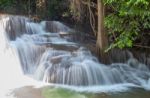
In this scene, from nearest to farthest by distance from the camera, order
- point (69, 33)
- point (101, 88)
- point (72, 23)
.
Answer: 1. point (101, 88)
2. point (69, 33)
3. point (72, 23)

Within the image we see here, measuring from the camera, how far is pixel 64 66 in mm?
Result: 8109

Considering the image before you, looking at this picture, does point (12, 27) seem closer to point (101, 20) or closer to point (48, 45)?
point (48, 45)

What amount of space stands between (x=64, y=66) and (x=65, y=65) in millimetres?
46

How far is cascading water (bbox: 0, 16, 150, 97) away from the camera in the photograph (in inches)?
315

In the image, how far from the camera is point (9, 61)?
858 cm

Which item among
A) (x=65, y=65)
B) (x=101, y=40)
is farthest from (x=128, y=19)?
(x=65, y=65)

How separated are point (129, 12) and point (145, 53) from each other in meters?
2.68

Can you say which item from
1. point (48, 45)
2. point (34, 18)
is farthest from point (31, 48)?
point (34, 18)

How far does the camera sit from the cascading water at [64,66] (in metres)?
8.00

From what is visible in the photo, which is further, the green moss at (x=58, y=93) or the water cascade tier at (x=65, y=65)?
the water cascade tier at (x=65, y=65)

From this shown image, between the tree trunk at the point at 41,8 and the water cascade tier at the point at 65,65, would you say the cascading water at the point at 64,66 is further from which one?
the tree trunk at the point at 41,8

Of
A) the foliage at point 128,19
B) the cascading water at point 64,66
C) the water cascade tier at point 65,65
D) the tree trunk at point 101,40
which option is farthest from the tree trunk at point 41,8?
the foliage at point 128,19

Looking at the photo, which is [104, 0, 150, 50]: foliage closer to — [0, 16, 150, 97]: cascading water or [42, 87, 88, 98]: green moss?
[0, 16, 150, 97]: cascading water

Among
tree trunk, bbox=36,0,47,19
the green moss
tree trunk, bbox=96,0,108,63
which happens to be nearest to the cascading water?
tree trunk, bbox=96,0,108,63
